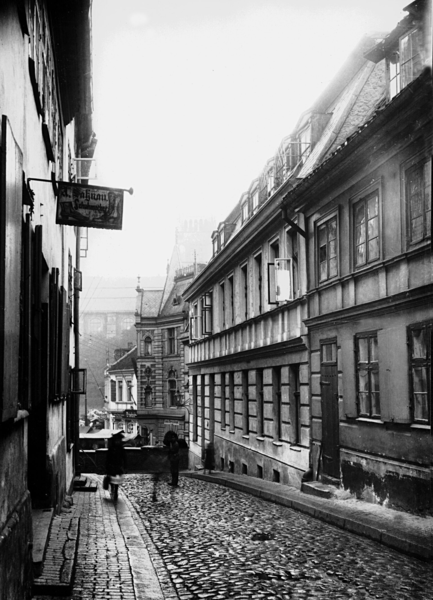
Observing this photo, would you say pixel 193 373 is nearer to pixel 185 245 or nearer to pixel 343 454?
pixel 343 454

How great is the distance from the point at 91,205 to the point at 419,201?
18.5ft

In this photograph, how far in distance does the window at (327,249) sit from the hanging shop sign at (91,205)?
807 centimetres

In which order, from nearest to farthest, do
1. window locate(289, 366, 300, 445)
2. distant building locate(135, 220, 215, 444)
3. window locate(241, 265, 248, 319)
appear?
window locate(289, 366, 300, 445), window locate(241, 265, 248, 319), distant building locate(135, 220, 215, 444)

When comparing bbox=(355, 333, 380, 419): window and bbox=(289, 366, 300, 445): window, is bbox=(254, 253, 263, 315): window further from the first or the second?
bbox=(355, 333, 380, 419): window

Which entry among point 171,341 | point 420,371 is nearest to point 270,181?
point 420,371

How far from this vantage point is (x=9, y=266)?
16.7ft

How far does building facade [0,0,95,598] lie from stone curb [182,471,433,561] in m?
4.51

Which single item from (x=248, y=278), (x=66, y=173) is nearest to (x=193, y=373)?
(x=248, y=278)

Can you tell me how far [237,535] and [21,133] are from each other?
7.01 m

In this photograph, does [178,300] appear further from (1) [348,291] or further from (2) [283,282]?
(1) [348,291]

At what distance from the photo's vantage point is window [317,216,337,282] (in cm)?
1686

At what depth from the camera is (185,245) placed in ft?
231

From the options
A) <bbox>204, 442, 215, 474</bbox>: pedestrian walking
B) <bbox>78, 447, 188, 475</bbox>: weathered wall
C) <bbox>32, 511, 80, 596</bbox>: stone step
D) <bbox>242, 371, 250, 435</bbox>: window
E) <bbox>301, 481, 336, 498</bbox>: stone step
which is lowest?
<bbox>78, 447, 188, 475</bbox>: weathered wall

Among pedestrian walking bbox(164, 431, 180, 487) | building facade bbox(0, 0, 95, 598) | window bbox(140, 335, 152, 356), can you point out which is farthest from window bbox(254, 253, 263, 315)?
window bbox(140, 335, 152, 356)
